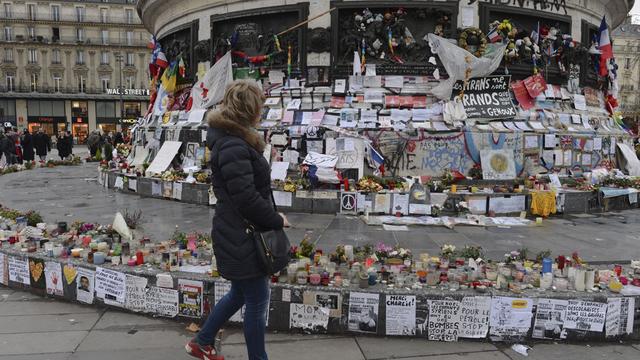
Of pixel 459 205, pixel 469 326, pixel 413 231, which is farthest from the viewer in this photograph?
pixel 459 205

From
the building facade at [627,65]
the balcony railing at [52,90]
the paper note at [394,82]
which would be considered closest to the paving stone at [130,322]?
the paper note at [394,82]

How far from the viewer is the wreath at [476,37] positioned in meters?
12.2

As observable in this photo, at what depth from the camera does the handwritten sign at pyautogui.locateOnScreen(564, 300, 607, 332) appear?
4727 millimetres

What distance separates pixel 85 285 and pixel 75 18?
78726 millimetres

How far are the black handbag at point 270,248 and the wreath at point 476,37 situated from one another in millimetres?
9933

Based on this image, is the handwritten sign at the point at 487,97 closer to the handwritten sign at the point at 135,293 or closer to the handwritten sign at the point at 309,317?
the handwritten sign at the point at 309,317

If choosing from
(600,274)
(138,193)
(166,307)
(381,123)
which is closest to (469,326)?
(600,274)

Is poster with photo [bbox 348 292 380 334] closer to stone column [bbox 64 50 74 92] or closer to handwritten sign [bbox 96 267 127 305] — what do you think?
handwritten sign [bbox 96 267 127 305]

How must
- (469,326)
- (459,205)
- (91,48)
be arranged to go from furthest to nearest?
(91,48) → (459,205) → (469,326)

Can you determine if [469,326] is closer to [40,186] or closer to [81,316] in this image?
[81,316]

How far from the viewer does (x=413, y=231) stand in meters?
8.81

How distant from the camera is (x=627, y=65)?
8606cm

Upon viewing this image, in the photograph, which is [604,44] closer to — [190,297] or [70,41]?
[190,297]

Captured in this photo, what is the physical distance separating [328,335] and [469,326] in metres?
1.30
